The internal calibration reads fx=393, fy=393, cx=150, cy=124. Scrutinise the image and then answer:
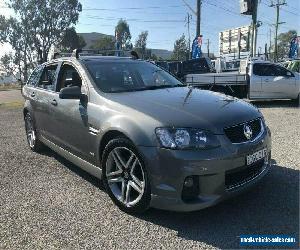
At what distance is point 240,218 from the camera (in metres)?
3.97

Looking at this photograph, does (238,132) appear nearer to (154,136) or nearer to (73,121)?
(154,136)

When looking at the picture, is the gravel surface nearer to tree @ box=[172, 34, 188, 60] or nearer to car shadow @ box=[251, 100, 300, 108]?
car shadow @ box=[251, 100, 300, 108]

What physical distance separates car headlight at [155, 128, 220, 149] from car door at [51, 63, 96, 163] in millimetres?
1166

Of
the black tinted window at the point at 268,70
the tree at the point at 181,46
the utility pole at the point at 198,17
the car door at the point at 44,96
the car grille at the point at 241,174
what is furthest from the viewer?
the tree at the point at 181,46

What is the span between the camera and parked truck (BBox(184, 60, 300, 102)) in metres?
14.2

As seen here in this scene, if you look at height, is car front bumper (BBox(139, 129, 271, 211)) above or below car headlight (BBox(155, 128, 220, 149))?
below

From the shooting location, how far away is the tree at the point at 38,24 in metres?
49.8

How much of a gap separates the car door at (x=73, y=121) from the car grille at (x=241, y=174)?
1.66 m

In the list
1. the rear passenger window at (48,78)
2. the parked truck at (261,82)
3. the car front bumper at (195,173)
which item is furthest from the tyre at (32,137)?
the parked truck at (261,82)

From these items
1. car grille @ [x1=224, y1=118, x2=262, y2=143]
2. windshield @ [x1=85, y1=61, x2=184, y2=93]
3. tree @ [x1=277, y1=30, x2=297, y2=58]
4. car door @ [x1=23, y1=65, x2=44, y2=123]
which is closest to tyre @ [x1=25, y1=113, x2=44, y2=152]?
car door @ [x1=23, y1=65, x2=44, y2=123]

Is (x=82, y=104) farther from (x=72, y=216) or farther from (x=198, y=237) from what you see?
(x=198, y=237)

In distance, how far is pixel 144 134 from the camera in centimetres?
384

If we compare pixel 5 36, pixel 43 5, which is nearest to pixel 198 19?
pixel 43 5

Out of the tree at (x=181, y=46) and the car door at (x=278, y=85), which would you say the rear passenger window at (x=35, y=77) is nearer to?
the car door at (x=278, y=85)
